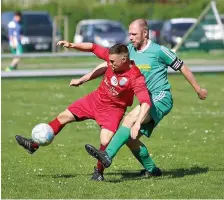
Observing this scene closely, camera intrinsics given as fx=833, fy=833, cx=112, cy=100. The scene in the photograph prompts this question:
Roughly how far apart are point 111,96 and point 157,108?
1.88 ft

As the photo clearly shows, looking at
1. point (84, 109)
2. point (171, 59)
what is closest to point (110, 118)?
point (84, 109)

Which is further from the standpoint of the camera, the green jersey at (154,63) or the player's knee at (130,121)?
the green jersey at (154,63)

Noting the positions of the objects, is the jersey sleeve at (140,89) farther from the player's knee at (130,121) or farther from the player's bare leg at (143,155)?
the player's bare leg at (143,155)

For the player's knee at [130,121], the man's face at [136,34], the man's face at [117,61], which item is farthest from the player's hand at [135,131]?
the man's face at [136,34]

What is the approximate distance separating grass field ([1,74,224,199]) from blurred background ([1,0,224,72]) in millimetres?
10620

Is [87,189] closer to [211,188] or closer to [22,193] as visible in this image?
[22,193]

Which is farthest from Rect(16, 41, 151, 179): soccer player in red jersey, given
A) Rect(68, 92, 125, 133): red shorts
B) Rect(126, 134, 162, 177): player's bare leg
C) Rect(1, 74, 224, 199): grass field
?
Rect(1, 74, 224, 199): grass field

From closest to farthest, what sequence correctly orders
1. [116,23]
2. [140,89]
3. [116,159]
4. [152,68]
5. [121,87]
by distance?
1. [140,89]
2. [121,87]
3. [152,68]
4. [116,159]
5. [116,23]

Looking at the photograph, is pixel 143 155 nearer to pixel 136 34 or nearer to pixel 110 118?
pixel 110 118

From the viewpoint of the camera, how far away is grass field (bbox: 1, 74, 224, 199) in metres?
9.28

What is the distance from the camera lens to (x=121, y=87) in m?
9.84

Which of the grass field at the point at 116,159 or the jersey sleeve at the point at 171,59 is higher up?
the jersey sleeve at the point at 171,59

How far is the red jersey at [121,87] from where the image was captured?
31.5 feet

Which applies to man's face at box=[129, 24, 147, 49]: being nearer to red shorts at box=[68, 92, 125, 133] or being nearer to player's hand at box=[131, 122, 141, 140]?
red shorts at box=[68, 92, 125, 133]
